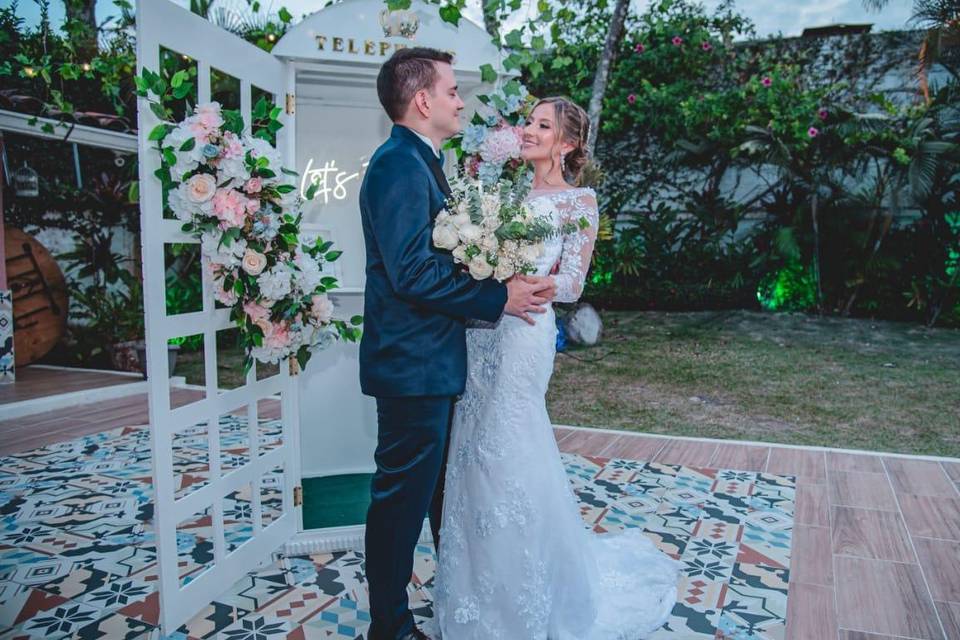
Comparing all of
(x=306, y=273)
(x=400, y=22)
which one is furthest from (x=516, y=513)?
(x=400, y=22)

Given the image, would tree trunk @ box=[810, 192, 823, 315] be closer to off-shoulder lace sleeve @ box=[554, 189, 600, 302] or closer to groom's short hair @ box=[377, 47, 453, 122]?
off-shoulder lace sleeve @ box=[554, 189, 600, 302]

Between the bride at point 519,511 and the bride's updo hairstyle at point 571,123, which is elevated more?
the bride's updo hairstyle at point 571,123

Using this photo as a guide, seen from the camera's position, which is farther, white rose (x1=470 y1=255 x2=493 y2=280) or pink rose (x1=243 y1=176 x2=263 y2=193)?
pink rose (x1=243 y1=176 x2=263 y2=193)

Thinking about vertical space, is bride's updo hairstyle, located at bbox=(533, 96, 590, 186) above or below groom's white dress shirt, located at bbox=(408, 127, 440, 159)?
above

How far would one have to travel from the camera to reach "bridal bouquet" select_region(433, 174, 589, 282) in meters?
2.06

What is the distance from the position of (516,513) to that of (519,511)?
0.01 metres

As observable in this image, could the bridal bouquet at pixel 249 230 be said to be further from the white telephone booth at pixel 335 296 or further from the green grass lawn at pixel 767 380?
the green grass lawn at pixel 767 380

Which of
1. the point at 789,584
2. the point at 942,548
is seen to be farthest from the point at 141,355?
the point at 942,548

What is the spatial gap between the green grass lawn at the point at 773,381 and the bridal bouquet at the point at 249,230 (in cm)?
363

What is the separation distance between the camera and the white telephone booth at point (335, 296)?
8.03 ft

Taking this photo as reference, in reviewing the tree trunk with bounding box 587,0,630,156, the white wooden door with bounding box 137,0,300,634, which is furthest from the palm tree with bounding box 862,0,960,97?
the white wooden door with bounding box 137,0,300,634

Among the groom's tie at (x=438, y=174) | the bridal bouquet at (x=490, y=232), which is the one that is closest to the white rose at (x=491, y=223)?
the bridal bouquet at (x=490, y=232)

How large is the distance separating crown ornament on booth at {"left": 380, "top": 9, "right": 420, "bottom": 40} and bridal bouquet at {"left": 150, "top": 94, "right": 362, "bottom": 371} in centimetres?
79

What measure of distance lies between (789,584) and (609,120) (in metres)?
9.92
